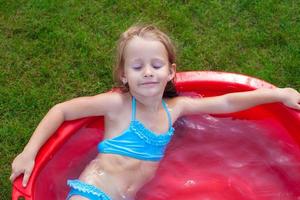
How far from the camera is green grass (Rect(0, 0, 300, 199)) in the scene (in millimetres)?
2803

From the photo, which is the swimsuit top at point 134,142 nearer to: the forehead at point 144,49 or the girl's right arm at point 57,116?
the girl's right arm at point 57,116

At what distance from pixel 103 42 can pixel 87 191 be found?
1074mm

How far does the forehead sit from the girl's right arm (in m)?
0.22

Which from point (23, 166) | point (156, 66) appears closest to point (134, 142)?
point (156, 66)

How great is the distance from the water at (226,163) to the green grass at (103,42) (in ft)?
1.32

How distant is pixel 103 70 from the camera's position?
9.41 ft

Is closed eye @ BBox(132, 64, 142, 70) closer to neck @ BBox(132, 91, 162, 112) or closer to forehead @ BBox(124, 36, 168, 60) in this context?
forehead @ BBox(124, 36, 168, 60)

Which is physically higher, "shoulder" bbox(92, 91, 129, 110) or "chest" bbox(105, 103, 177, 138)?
"shoulder" bbox(92, 91, 129, 110)

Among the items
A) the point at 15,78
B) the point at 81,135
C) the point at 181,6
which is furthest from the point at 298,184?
the point at 15,78

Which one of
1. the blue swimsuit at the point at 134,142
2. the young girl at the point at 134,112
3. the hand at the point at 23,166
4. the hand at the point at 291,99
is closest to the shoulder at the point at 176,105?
the young girl at the point at 134,112

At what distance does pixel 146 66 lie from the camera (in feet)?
6.88

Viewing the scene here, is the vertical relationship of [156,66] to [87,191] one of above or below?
above

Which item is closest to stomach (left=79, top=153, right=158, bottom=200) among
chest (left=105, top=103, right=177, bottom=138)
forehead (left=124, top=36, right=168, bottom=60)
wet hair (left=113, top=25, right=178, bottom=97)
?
chest (left=105, top=103, right=177, bottom=138)

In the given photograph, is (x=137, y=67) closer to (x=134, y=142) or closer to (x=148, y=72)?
(x=148, y=72)
